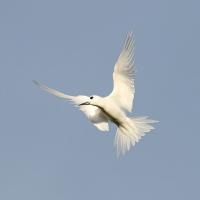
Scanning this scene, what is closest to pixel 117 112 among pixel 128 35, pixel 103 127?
pixel 103 127

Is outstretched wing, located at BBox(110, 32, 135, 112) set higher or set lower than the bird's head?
higher

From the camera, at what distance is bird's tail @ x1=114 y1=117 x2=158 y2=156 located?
1695cm

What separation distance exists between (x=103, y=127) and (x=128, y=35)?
8.29 feet

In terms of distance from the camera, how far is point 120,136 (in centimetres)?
1714

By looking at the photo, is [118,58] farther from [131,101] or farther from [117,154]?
[117,154]

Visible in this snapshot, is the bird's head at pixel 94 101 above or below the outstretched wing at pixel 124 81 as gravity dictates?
below

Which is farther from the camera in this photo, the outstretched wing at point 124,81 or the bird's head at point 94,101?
the outstretched wing at point 124,81

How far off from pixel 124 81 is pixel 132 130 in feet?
5.07

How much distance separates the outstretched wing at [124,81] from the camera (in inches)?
692

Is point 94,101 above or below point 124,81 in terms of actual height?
below

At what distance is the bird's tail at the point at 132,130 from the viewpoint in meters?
17.0

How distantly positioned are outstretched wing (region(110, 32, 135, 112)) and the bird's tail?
663 millimetres

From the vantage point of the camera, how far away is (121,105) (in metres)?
17.7

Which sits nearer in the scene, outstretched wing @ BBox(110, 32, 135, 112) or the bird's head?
the bird's head
